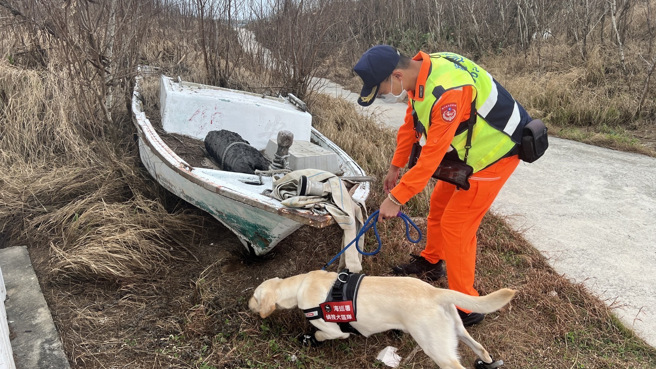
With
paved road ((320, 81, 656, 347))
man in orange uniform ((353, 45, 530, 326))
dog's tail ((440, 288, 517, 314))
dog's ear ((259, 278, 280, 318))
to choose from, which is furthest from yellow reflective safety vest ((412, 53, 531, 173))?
paved road ((320, 81, 656, 347))

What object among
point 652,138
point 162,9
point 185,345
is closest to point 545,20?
point 652,138

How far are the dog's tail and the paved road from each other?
5.16 feet

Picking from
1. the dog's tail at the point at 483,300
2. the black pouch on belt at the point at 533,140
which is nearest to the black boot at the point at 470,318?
the dog's tail at the point at 483,300

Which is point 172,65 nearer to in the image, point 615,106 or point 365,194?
point 365,194

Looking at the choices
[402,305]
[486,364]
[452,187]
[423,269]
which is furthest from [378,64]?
[486,364]

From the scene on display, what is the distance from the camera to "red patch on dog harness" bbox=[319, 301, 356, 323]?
8.34 ft

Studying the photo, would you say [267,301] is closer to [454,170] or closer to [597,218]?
[454,170]

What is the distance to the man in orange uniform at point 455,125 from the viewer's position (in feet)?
8.33

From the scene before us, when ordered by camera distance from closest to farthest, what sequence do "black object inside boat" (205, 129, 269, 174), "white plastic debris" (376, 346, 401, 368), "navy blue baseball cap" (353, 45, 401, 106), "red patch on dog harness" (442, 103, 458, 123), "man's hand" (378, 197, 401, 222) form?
"red patch on dog harness" (442, 103, 458, 123) < "navy blue baseball cap" (353, 45, 401, 106) < "man's hand" (378, 197, 401, 222) < "white plastic debris" (376, 346, 401, 368) < "black object inside boat" (205, 129, 269, 174)

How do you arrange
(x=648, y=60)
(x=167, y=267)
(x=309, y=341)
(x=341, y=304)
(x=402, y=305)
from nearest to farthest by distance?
(x=402, y=305) → (x=341, y=304) → (x=309, y=341) → (x=167, y=267) → (x=648, y=60)

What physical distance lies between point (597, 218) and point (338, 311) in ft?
11.5

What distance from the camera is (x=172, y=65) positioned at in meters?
7.16

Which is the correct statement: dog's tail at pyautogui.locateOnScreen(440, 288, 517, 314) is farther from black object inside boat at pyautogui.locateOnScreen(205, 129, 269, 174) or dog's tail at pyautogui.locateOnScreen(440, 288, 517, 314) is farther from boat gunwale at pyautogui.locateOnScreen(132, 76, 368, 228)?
black object inside boat at pyautogui.locateOnScreen(205, 129, 269, 174)

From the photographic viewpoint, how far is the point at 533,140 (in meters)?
2.69
